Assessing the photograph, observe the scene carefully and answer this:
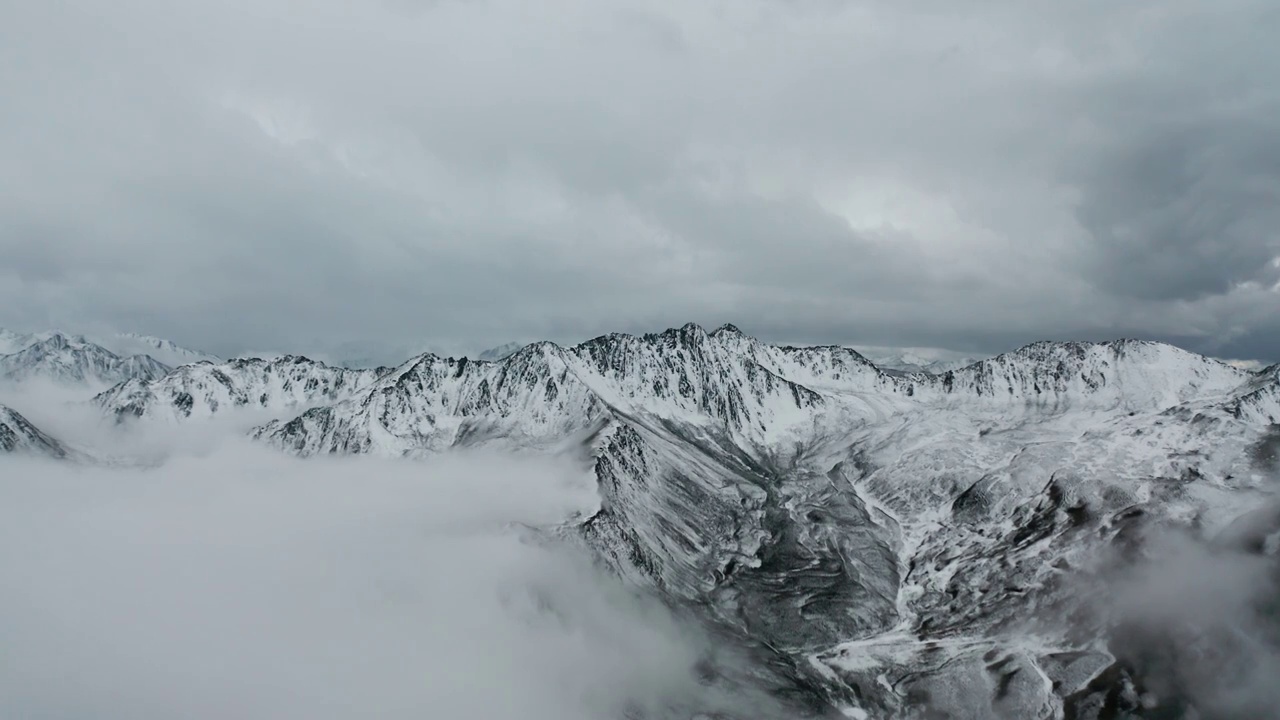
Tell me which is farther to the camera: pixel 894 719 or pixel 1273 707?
pixel 894 719

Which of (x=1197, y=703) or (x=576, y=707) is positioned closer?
(x=1197, y=703)

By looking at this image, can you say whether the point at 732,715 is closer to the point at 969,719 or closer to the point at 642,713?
the point at 642,713

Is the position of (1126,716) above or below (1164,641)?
below

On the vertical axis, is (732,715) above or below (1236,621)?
below

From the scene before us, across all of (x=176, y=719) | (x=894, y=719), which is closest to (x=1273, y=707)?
(x=894, y=719)

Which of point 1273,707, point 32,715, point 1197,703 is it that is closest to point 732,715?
point 1197,703

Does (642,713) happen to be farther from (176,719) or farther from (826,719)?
(176,719)

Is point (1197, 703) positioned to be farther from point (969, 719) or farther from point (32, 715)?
point (32, 715)

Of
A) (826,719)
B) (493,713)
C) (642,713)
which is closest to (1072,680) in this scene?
(826,719)
